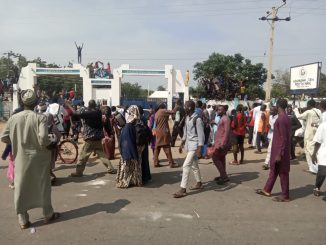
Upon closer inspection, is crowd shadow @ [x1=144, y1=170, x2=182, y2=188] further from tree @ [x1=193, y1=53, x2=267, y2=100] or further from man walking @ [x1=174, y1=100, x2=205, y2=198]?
tree @ [x1=193, y1=53, x2=267, y2=100]

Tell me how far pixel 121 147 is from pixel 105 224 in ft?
7.30

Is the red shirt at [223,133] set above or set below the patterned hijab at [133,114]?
below

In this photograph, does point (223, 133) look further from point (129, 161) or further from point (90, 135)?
point (90, 135)

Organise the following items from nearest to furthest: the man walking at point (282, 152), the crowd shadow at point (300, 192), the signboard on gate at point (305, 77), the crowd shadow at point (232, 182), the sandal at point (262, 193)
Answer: the man walking at point (282, 152), the sandal at point (262, 193), the crowd shadow at point (300, 192), the crowd shadow at point (232, 182), the signboard on gate at point (305, 77)

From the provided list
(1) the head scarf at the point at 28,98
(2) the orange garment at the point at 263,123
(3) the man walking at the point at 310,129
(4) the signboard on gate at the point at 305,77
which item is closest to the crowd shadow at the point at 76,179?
(1) the head scarf at the point at 28,98

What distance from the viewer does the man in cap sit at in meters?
4.63

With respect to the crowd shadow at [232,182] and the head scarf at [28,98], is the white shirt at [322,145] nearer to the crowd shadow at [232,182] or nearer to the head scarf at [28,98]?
the crowd shadow at [232,182]

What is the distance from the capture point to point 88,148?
766cm

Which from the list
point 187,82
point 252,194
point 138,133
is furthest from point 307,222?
point 187,82

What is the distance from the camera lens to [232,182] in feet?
24.1

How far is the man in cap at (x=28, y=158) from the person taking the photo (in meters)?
4.63

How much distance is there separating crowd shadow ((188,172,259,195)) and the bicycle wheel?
3.79 m

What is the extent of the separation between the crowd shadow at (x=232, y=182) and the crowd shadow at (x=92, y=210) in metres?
1.39

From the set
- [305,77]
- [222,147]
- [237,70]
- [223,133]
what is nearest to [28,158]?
[222,147]
